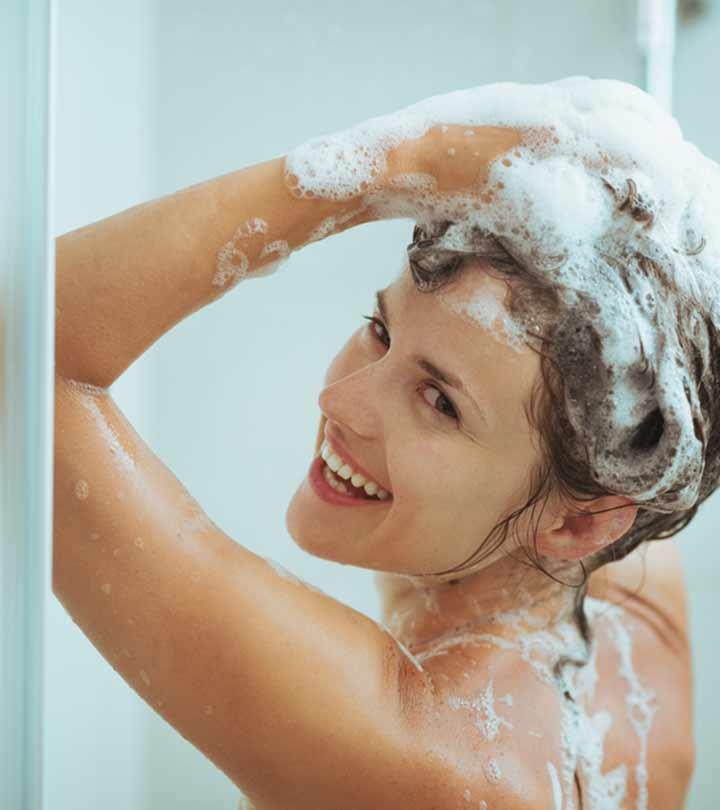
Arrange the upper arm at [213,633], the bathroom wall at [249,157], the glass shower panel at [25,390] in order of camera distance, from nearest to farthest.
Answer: the glass shower panel at [25,390] < the upper arm at [213,633] < the bathroom wall at [249,157]

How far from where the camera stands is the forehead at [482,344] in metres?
0.96

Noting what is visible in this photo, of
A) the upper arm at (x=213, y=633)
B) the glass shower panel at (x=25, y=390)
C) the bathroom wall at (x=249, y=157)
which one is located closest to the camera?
the glass shower panel at (x=25, y=390)

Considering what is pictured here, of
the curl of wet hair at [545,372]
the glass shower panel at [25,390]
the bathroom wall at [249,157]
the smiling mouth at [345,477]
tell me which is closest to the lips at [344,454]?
the smiling mouth at [345,477]

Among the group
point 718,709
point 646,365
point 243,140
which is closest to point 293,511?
point 646,365

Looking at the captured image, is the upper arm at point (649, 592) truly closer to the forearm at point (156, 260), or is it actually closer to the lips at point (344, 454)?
the lips at point (344, 454)

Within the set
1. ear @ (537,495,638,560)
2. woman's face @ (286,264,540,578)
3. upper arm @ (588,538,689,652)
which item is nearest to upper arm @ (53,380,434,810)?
woman's face @ (286,264,540,578)

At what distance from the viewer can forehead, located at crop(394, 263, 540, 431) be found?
964 mm

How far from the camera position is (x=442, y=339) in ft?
3.19

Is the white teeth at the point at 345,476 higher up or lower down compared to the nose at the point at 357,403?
lower down

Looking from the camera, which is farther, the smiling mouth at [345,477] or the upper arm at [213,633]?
the smiling mouth at [345,477]

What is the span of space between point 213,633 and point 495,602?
0.39 m

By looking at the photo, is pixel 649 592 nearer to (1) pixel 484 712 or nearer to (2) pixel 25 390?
(1) pixel 484 712

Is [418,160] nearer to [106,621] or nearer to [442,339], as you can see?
[442,339]

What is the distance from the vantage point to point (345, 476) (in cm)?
108
